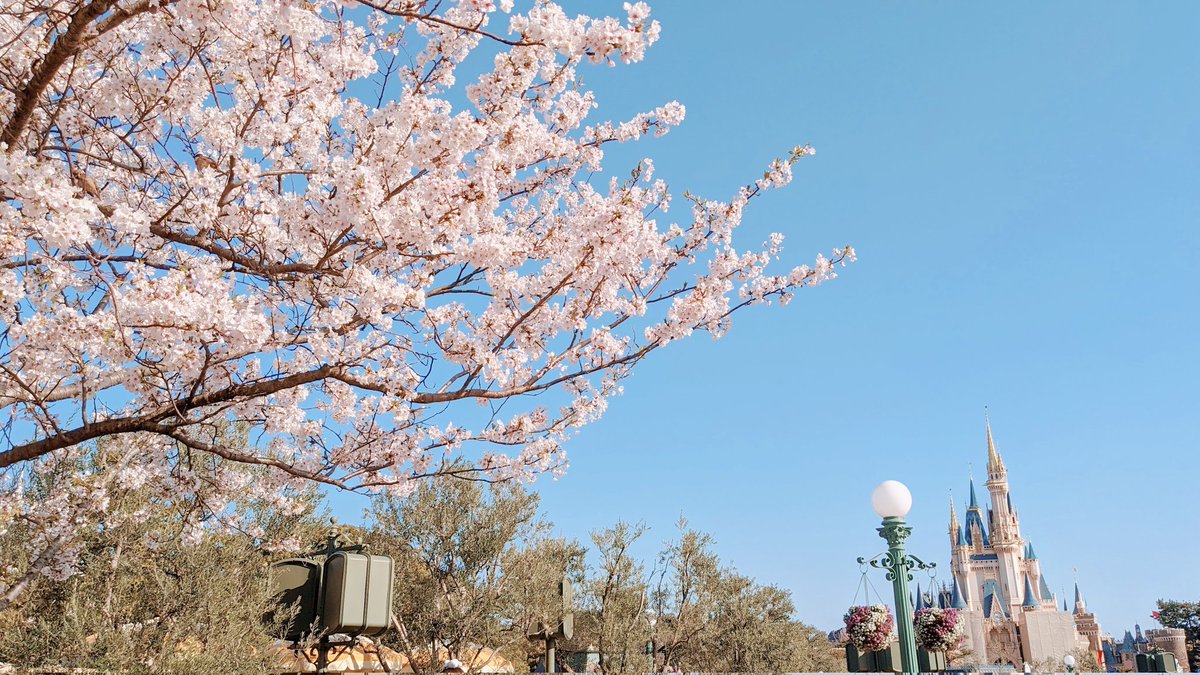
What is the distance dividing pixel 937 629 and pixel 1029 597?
104 metres

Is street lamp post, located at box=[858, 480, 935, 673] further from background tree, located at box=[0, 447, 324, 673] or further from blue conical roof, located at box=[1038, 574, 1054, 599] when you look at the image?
blue conical roof, located at box=[1038, 574, 1054, 599]

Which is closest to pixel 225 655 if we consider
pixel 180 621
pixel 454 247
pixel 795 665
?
pixel 180 621

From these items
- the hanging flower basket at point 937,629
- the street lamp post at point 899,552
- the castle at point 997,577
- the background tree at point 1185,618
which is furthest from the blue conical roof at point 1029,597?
the street lamp post at point 899,552

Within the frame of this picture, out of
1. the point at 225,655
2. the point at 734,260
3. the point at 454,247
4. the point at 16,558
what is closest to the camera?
the point at 454,247

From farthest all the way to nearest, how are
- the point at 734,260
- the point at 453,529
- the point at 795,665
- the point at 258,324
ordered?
1. the point at 795,665
2. the point at 453,529
3. the point at 734,260
4. the point at 258,324

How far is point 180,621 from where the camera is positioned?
651 centimetres

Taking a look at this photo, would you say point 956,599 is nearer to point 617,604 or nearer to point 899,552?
point 617,604

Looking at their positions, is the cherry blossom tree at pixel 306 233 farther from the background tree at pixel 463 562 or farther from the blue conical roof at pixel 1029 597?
the blue conical roof at pixel 1029 597

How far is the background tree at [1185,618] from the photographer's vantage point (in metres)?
67.1

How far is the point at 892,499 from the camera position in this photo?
723cm

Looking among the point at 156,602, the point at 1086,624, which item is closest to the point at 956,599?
the point at 1086,624

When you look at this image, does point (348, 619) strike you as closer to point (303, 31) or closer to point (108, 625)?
point (303, 31)

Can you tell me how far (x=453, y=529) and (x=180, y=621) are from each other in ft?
26.5

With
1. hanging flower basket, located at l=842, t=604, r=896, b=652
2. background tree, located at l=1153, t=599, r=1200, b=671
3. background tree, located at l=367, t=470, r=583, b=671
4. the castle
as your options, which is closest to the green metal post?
background tree, located at l=367, t=470, r=583, b=671
